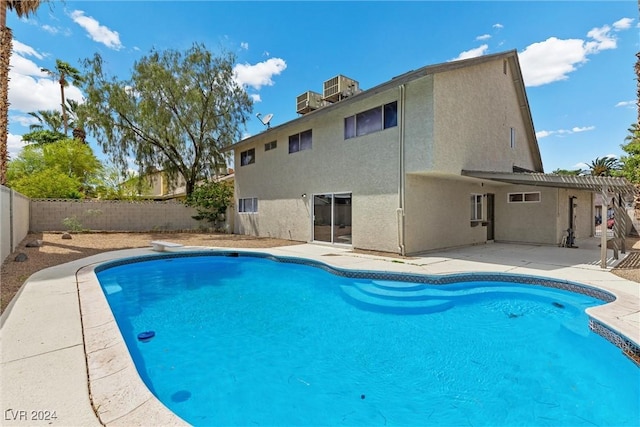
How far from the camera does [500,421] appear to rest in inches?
119

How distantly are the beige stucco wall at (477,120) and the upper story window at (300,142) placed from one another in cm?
614

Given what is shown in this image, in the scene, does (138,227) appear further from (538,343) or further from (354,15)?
Answer: (538,343)

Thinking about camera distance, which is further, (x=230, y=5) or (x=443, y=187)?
(x=230, y=5)

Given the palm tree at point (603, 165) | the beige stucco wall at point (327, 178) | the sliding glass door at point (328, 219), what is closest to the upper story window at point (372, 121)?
the beige stucco wall at point (327, 178)

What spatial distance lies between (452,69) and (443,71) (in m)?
0.68

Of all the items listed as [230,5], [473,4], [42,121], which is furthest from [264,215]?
[42,121]

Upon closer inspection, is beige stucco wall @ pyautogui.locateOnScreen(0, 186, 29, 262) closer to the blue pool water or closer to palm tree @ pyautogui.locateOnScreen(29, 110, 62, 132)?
the blue pool water

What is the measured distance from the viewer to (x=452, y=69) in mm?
9328

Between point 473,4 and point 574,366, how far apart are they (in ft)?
40.9

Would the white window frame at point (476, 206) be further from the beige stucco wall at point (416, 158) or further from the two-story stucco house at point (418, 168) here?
the beige stucco wall at point (416, 158)

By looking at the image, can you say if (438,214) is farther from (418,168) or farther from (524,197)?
(524,197)

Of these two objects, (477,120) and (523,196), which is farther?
(523,196)

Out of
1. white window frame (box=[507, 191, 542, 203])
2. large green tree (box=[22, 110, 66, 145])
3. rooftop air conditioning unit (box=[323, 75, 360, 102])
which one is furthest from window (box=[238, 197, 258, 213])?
large green tree (box=[22, 110, 66, 145])

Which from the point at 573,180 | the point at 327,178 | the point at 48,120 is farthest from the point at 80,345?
the point at 48,120
